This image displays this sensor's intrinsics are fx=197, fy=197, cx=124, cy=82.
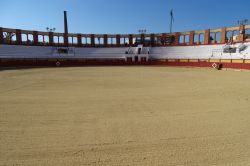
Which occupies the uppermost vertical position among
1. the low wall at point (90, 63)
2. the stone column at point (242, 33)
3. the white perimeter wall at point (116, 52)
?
the stone column at point (242, 33)

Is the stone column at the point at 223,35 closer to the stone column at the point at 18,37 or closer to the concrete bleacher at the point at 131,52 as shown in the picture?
the concrete bleacher at the point at 131,52

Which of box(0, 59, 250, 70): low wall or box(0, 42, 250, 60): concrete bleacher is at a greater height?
box(0, 42, 250, 60): concrete bleacher

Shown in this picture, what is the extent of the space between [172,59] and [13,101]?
36.6 meters

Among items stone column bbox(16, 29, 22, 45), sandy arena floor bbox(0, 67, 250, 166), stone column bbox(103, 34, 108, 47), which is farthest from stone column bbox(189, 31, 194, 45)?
sandy arena floor bbox(0, 67, 250, 166)

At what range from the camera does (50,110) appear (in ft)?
22.0

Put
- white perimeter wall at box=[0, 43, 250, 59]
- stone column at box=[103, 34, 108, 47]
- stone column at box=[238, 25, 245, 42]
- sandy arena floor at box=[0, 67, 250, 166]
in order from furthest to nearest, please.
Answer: stone column at box=[103, 34, 108, 47] → stone column at box=[238, 25, 245, 42] → white perimeter wall at box=[0, 43, 250, 59] → sandy arena floor at box=[0, 67, 250, 166]

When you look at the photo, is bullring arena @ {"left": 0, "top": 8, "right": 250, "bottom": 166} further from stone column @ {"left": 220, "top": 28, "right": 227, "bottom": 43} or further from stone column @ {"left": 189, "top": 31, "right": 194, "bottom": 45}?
stone column @ {"left": 189, "top": 31, "right": 194, "bottom": 45}

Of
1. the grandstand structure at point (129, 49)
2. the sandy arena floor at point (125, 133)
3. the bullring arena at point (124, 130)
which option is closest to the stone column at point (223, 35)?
the grandstand structure at point (129, 49)

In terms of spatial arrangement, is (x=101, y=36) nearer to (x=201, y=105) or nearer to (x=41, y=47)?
(x=41, y=47)

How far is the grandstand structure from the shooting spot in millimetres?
35562

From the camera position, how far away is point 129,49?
49406 mm

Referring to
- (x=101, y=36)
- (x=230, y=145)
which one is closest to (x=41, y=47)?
(x=101, y=36)

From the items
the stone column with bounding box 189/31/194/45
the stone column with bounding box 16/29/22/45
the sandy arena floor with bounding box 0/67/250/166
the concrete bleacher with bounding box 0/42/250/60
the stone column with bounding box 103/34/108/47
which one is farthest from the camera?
the stone column with bounding box 103/34/108/47

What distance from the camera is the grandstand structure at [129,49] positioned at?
117 ft
